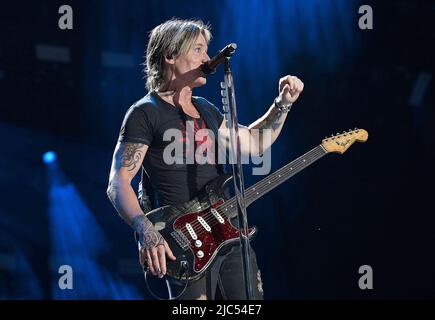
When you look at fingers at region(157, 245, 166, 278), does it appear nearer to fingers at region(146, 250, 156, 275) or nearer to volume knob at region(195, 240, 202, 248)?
fingers at region(146, 250, 156, 275)

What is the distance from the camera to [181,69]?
3449 millimetres

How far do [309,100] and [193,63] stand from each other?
2136 mm

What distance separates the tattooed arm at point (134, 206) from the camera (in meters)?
2.96

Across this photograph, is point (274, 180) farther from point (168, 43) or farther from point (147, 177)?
point (168, 43)

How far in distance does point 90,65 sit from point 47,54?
336mm

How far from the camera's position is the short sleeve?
319 centimetres

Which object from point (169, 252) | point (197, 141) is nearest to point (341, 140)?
point (197, 141)

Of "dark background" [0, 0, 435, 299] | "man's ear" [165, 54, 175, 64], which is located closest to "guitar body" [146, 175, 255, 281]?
"man's ear" [165, 54, 175, 64]

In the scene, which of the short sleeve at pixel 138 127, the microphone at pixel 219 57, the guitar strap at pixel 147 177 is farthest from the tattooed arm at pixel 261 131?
the microphone at pixel 219 57

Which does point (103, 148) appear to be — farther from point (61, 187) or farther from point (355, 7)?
point (355, 7)

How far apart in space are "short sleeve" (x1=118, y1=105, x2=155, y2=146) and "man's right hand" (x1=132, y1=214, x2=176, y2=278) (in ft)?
1.19

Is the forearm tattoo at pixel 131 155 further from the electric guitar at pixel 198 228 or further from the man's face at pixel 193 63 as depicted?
the man's face at pixel 193 63

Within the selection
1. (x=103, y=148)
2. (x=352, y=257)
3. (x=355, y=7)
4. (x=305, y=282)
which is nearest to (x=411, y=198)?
(x=352, y=257)
